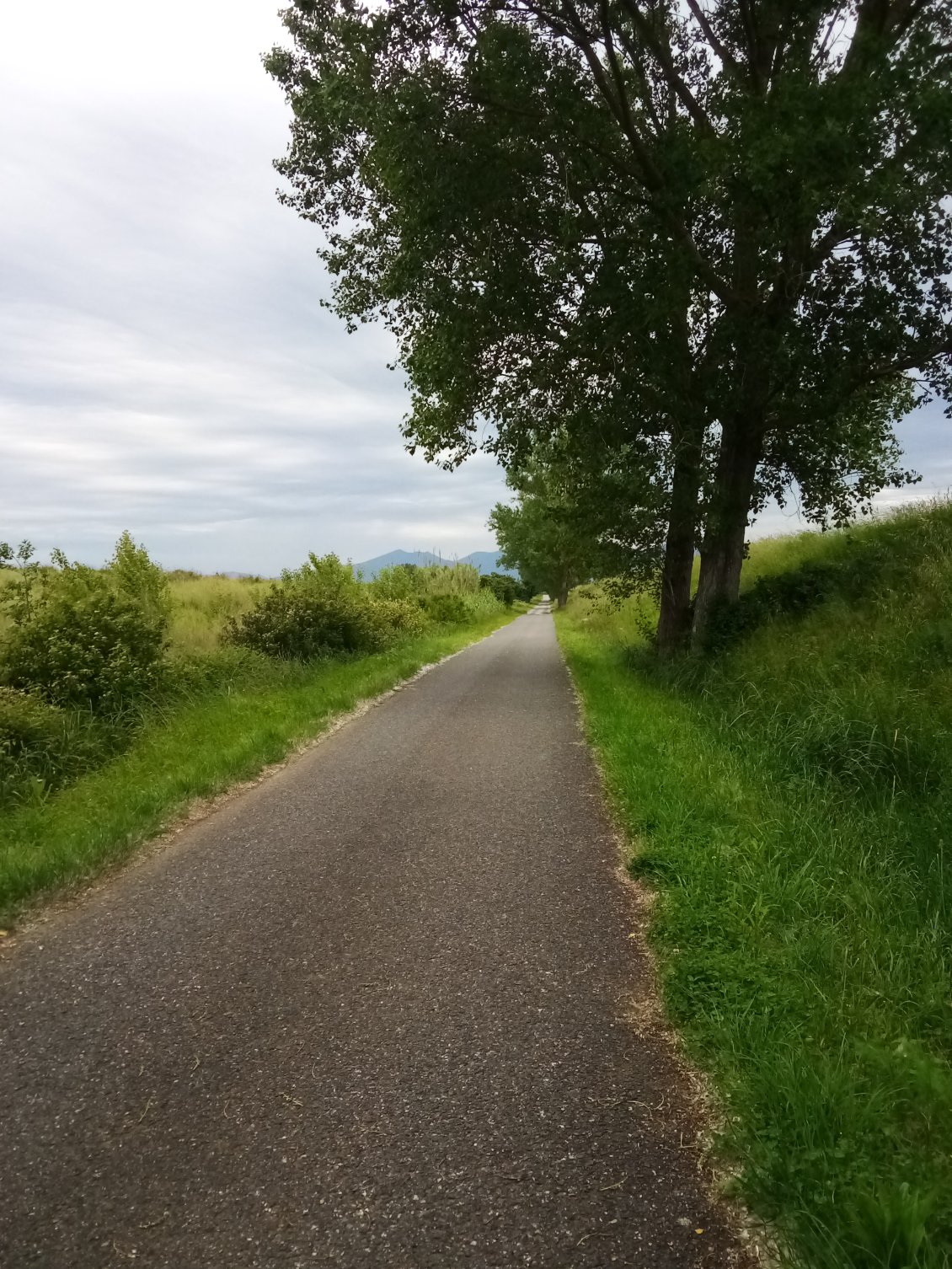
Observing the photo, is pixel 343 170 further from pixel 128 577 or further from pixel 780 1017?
pixel 780 1017

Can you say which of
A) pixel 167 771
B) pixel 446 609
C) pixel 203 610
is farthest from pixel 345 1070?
pixel 446 609

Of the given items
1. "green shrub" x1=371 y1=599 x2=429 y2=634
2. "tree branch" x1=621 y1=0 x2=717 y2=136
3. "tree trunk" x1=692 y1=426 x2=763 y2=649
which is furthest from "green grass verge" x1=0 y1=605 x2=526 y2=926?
"tree branch" x1=621 y1=0 x2=717 y2=136

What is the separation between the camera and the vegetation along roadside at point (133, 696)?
219 inches

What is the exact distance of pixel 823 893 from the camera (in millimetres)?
4020

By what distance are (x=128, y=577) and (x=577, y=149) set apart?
9791mm

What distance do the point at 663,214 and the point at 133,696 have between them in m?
9.22

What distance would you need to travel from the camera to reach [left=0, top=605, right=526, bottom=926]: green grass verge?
4809mm

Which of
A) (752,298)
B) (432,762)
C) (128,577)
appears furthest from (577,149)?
(128,577)

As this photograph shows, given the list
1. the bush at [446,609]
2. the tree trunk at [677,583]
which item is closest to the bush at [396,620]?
the bush at [446,609]

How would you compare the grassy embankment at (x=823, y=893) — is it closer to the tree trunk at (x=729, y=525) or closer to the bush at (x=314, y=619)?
the tree trunk at (x=729, y=525)

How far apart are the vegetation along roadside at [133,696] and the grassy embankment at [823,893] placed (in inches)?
151

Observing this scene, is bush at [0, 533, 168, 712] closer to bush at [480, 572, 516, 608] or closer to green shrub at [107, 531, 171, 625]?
green shrub at [107, 531, 171, 625]

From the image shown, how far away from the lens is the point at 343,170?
12.5 m

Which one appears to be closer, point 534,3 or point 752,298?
point 534,3
